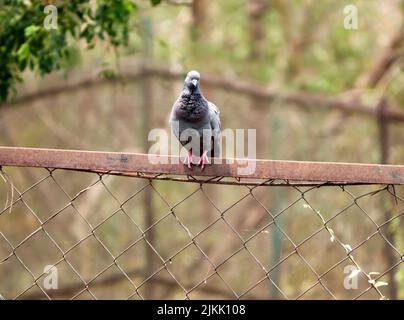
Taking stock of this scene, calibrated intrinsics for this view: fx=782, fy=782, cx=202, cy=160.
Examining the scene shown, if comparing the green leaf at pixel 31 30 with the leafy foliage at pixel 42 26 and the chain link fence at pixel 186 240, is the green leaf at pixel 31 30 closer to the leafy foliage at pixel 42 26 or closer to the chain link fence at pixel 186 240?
the leafy foliage at pixel 42 26

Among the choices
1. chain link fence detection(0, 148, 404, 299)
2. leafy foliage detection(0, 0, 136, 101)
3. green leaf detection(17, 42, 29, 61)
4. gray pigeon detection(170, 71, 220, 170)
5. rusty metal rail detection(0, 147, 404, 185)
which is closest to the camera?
rusty metal rail detection(0, 147, 404, 185)

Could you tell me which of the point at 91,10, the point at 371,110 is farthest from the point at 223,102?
the point at 91,10

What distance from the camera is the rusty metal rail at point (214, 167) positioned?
224cm

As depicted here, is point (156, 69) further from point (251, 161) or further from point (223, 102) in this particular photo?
point (251, 161)

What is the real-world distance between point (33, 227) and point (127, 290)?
1.07 metres

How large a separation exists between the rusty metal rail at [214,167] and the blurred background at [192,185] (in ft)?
9.58

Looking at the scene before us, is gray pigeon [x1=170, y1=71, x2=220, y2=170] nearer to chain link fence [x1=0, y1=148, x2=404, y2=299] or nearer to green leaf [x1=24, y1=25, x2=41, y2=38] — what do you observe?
green leaf [x1=24, y1=25, x2=41, y2=38]

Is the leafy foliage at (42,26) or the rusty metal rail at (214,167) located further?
the leafy foliage at (42,26)

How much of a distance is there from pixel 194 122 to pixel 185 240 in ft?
12.5

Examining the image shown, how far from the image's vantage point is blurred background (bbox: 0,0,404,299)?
608 cm

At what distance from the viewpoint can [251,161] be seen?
2289 millimetres

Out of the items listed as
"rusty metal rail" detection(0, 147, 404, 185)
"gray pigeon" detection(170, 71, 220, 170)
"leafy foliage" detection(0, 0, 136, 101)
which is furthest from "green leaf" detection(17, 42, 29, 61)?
"rusty metal rail" detection(0, 147, 404, 185)

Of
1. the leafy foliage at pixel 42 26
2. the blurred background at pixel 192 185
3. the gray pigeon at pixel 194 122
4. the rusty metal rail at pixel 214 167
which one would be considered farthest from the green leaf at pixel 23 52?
the blurred background at pixel 192 185

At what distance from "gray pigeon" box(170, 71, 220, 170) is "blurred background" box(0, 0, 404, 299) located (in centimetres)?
177
